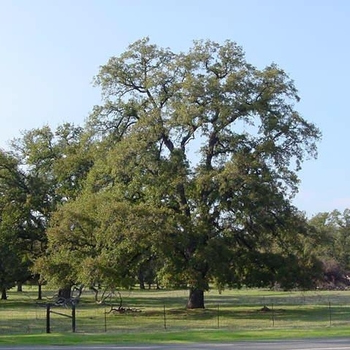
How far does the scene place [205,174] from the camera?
48.3m

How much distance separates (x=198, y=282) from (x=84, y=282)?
7557 mm

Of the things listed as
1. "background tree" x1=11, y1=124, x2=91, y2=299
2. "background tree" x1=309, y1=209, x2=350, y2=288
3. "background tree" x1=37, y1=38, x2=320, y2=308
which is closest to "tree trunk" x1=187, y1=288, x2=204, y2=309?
"background tree" x1=37, y1=38, x2=320, y2=308

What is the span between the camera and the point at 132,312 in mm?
50688

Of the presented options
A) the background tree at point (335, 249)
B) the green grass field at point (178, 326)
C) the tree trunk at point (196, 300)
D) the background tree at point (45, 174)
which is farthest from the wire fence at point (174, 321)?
the background tree at point (335, 249)

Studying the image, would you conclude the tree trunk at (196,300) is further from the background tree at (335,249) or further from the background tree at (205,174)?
the background tree at (335,249)

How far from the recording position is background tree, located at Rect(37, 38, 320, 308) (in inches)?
1852

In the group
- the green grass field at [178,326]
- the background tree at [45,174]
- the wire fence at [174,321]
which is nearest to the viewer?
the green grass field at [178,326]

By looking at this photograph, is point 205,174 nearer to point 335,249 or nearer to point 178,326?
point 178,326

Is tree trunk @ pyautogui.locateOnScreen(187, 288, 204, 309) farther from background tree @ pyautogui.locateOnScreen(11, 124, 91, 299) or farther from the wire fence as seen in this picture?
background tree @ pyautogui.locateOnScreen(11, 124, 91, 299)

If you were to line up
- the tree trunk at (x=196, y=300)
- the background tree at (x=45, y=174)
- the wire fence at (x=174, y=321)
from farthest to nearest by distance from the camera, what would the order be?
the background tree at (x=45, y=174) < the tree trunk at (x=196, y=300) < the wire fence at (x=174, y=321)

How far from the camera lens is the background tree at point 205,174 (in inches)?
1852

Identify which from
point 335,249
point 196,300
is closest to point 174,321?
point 196,300

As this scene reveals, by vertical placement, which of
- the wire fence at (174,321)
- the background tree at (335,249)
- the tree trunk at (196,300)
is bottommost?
the wire fence at (174,321)

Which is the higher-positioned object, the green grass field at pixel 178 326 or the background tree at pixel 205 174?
the background tree at pixel 205 174
